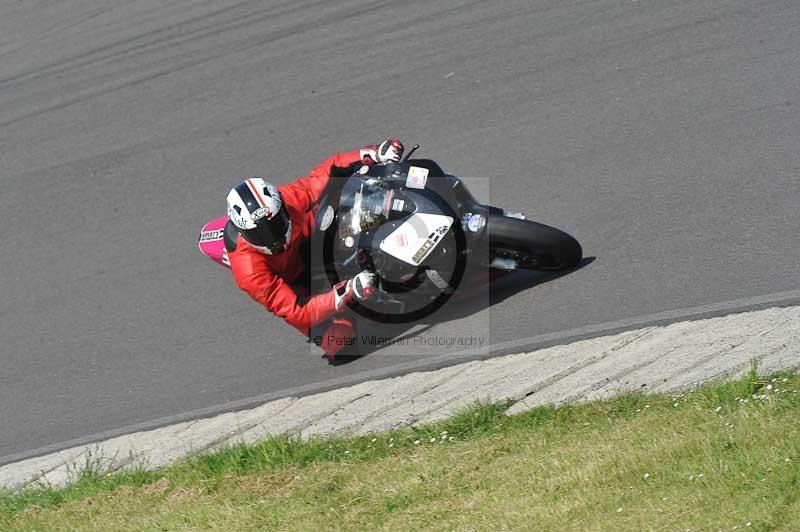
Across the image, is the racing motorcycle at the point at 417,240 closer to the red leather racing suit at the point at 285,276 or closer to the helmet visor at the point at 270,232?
the red leather racing suit at the point at 285,276

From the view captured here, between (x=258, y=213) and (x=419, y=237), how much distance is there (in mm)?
1125

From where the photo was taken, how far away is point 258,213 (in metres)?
7.12

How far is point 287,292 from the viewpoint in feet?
24.3

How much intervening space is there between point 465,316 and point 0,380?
390 centimetres

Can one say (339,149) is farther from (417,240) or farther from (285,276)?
(417,240)

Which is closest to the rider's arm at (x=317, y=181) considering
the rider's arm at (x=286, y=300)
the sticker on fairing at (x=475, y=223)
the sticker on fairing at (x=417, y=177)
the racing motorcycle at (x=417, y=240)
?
the racing motorcycle at (x=417, y=240)

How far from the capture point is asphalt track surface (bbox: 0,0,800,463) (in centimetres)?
750

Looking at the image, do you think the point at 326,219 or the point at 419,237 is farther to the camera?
the point at 326,219

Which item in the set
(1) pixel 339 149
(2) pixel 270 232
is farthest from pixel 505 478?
(1) pixel 339 149

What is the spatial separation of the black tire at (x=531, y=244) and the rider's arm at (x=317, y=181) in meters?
1.42

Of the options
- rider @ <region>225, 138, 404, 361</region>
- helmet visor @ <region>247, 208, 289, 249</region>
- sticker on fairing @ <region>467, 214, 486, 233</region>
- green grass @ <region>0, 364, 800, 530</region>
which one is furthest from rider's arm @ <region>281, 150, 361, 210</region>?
green grass @ <region>0, 364, 800, 530</region>

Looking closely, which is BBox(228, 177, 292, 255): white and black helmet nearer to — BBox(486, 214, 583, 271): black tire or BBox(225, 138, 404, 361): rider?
BBox(225, 138, 404, 361): rider

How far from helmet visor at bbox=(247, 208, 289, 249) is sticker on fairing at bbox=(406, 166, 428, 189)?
91 centimetres

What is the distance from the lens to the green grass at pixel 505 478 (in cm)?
477
